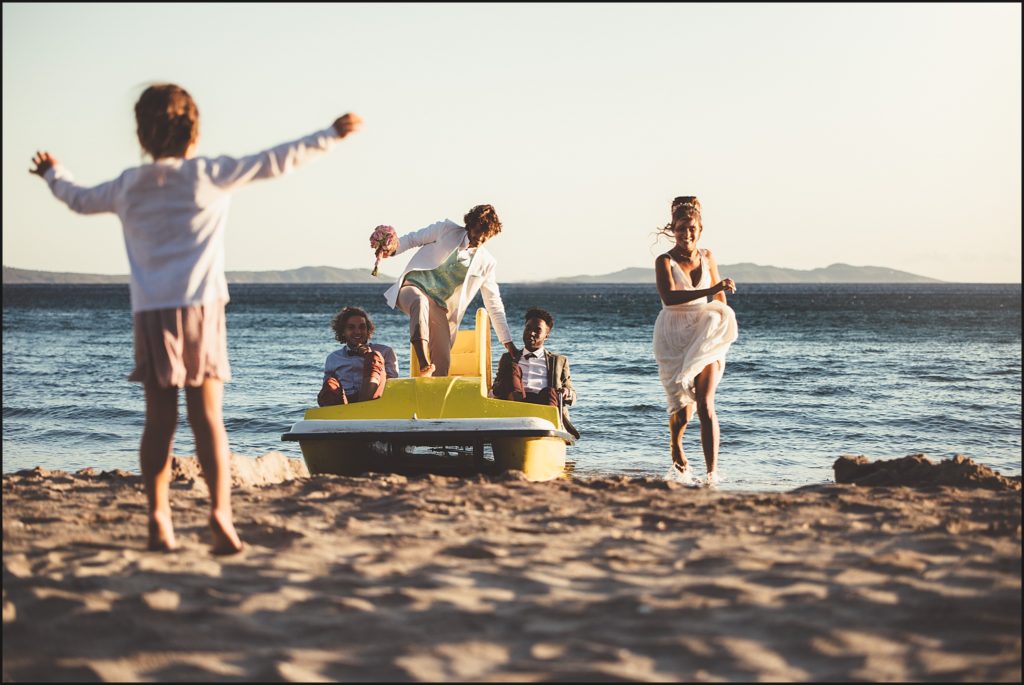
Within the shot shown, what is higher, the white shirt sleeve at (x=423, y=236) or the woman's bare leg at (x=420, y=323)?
the white shirt sleeve at (x=423, y=236)

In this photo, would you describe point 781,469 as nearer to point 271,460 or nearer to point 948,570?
point 271,460

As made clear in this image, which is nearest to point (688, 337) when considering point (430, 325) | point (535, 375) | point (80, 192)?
point (535, 375)

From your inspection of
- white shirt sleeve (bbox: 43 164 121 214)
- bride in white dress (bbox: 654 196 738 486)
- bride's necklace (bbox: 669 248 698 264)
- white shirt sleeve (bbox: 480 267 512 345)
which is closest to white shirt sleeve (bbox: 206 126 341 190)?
white shirt sleeve (bbox: 43 164 121 214)

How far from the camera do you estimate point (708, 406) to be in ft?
23.8

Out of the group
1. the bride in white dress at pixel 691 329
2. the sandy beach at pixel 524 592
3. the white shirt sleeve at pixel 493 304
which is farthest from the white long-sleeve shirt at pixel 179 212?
the white shirt sleeve at pixel 493 304

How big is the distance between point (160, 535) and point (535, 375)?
16.4ft

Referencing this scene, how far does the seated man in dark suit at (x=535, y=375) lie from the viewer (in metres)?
8.95

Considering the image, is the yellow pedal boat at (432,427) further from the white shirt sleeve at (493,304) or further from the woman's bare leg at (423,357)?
the white shirt sleeve at (493,304)

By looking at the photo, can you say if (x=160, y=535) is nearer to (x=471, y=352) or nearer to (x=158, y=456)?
(x=158, y=456)

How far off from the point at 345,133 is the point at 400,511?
2116mm

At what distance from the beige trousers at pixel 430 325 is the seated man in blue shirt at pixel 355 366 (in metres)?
0.34

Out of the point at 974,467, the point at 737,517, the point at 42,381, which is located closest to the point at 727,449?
the point at 974,467

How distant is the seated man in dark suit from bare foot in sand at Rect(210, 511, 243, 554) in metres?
4.61

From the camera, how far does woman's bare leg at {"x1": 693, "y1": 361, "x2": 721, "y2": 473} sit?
7.29 m
